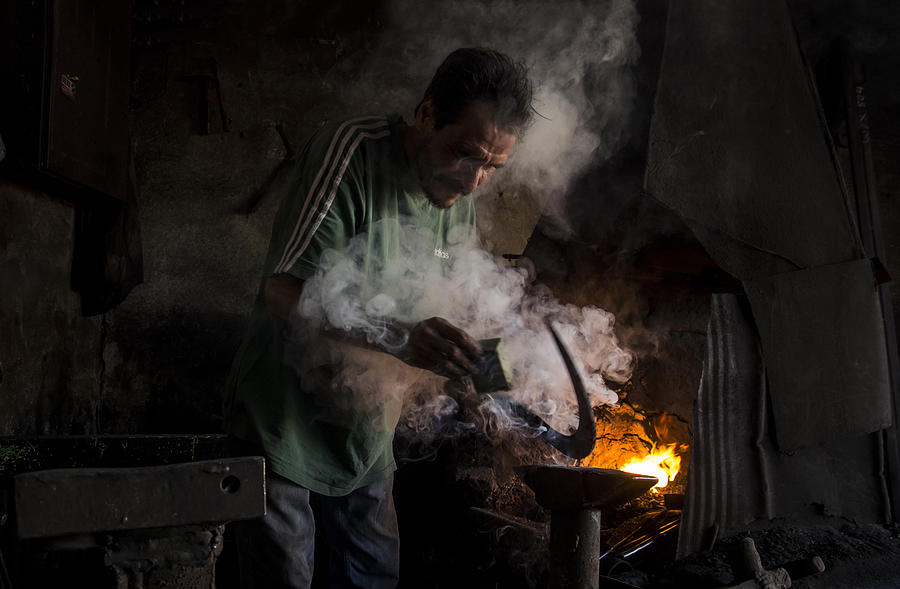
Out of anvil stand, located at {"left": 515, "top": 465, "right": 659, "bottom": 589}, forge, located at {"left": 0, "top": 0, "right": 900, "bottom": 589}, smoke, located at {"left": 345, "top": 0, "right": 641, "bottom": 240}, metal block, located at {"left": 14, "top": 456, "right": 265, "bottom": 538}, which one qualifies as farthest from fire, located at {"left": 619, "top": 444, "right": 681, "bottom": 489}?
metal block, located at {"left": 14, "top": 456, "right": 265, "bottom": 538}

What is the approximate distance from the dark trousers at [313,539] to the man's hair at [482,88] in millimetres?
1583

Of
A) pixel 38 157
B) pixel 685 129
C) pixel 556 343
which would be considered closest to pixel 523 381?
pixel 556 343

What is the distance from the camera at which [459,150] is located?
8.04 ft

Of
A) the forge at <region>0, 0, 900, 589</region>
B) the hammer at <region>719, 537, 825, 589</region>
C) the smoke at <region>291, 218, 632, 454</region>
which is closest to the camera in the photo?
the smoke at <region>291, 218, 632, 454</region>

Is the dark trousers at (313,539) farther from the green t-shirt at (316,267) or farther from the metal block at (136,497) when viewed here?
the metal block at (136,497)

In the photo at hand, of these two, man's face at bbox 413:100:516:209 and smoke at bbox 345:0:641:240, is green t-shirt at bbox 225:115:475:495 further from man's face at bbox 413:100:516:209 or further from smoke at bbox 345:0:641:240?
smoke at bbox 345:0:641:240

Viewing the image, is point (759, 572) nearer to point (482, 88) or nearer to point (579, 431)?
point (579, 431)

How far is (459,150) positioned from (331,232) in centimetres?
61

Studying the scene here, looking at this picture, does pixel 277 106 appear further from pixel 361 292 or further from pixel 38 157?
pixel 361 292

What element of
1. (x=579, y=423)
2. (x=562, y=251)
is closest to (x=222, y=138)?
(x=562, y=251)

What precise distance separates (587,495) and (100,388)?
3873mm

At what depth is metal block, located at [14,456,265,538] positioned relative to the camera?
1388 mm

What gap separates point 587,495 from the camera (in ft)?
7.01

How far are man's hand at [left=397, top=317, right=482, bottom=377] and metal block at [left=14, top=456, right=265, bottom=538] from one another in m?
0.71
